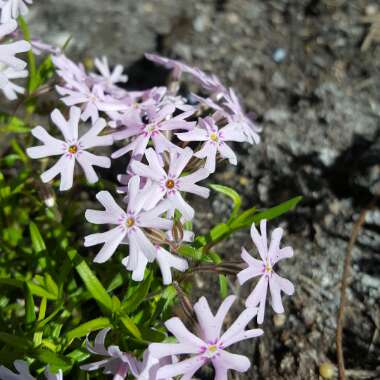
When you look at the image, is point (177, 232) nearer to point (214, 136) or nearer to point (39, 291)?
point (214, 136)

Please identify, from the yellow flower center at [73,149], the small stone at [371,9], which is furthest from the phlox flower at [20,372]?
the small stone at [371,9]

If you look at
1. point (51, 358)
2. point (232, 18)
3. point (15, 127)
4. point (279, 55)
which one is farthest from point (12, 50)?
point (232, 18)

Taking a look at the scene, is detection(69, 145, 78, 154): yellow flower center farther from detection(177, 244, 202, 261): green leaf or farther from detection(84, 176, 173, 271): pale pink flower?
detection(177, 244, 202, 261): green leaf

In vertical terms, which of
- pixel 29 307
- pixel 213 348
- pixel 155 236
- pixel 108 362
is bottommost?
pixel 29 307

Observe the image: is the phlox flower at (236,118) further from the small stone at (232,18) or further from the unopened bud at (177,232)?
the small stone at (232,18)

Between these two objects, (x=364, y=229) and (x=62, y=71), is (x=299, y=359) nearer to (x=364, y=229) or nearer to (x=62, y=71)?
(x=364, y=229)
